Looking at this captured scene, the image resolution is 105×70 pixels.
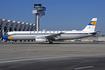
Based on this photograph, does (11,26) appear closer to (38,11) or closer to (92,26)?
(38,11)

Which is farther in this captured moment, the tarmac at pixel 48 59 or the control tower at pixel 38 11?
the control tower at pixel 38 11

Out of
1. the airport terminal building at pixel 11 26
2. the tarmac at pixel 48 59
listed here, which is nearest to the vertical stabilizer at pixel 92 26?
the tarmac at pixel 48 59

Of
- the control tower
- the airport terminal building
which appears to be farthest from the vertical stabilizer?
the control tower

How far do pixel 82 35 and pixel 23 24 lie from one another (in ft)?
170

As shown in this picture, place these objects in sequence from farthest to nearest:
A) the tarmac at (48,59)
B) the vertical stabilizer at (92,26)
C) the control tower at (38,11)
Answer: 1. the control tower at (38,11)
2. the vertical stabilizer at (92,26)
3. the tarmac at (48,59)

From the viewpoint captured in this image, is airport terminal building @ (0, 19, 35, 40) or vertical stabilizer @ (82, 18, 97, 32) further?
airport terminal building @ (0, 19, 35, 40)

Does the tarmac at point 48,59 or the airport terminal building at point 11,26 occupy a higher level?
the airport terminal building at point 11,26

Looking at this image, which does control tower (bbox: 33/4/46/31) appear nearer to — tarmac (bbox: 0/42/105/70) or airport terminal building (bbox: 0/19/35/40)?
airport terminal building (bbox: 0/19/35/40)

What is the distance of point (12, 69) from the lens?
328 inches

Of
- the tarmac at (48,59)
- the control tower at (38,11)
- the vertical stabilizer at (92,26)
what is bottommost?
the tarmac at (48,59)

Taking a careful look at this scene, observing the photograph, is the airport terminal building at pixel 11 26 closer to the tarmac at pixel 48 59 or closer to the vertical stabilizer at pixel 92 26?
the vertical stabilizer at pixel 92 26

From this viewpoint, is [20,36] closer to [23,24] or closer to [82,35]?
[82,35]

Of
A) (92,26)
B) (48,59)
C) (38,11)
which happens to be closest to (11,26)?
(38,11)

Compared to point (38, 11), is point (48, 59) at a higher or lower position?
lower
